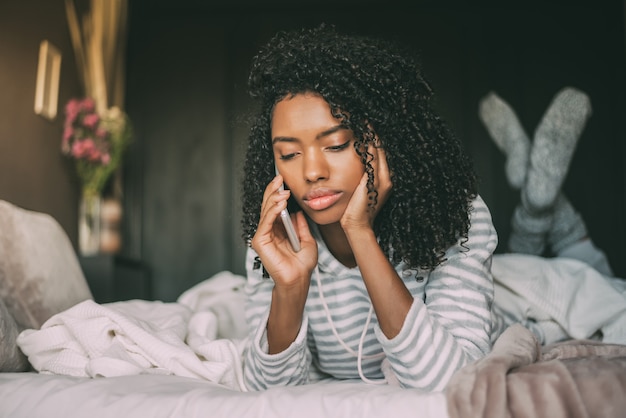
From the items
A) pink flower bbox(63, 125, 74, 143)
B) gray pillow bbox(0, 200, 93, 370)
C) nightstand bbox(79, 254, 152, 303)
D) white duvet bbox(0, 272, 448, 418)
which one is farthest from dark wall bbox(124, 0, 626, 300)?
white duvet bbox(0, 272, 448, 418)

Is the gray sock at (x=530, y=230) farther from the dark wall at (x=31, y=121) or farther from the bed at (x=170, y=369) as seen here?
the dark wall at (x=31, y=121)

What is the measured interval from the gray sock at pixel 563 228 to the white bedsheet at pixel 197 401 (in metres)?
1.94

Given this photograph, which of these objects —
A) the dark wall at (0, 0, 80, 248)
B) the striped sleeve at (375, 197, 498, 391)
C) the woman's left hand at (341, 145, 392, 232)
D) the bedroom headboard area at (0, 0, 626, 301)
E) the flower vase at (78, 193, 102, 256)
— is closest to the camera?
the striped sleeve at (375, 197, 498, 391)

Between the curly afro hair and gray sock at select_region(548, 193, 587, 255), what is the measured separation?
1487mm

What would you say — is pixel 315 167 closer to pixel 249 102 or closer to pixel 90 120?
pixel 90 120

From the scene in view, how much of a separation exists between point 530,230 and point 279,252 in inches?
69.1

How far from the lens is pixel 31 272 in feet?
4.71

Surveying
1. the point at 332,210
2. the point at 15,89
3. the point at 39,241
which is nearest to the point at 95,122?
the point at 15,89

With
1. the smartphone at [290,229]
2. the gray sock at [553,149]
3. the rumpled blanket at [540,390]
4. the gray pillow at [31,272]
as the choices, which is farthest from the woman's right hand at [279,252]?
the gray sock at [553,149]

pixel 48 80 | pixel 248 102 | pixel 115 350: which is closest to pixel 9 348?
pixel 115 350

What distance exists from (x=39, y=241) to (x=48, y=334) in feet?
1.15

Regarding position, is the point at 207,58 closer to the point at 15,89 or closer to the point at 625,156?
the point at 15,89

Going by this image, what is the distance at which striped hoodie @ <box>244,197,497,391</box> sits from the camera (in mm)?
1053

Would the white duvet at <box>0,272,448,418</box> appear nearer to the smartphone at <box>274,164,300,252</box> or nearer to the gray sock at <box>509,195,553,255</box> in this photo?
the smartphone at <box>274,164,300,252</box>
